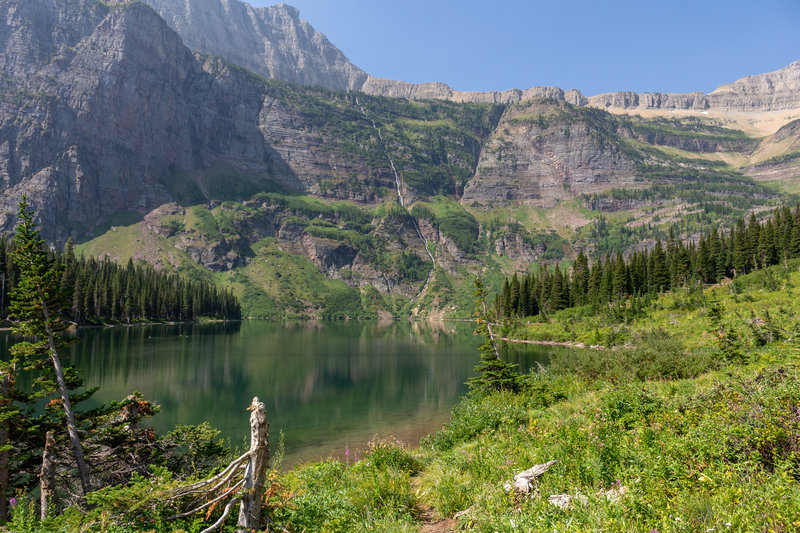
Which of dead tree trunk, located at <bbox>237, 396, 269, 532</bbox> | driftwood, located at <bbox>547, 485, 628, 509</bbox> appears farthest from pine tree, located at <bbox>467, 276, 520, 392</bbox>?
dead tree trunk, located at <bbox>237, 396, 269, 532</bbox>

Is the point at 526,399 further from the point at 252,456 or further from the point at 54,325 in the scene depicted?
the point at 54,325

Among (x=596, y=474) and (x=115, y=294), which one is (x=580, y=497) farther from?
(x=115, y=294)

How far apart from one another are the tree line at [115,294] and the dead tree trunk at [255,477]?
4338 inches

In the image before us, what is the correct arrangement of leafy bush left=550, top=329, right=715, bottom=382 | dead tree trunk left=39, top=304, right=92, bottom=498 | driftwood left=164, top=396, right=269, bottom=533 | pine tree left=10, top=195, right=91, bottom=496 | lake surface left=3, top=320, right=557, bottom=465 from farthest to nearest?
lake surface left=3, top=320, right=557, bottom=465
leafy bush left=550, top=329, right=715, bottom=382
pine tree left=10, top=195, right=91, bottom=496
dead tree trunk left=39, top=304, right=92, bottom=498
driftwood left=164, top=396, right=269, bottom=533

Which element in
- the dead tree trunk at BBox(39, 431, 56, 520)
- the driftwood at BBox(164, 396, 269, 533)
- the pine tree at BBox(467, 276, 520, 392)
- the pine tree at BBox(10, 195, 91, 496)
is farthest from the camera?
the pine tree at BBox(467, 276, 520, 392)

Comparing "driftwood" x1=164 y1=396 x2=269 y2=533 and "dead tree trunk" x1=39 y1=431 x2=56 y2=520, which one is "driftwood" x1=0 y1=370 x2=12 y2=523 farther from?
"driftwood" x1=164 y1=396 x2=269 y2=533

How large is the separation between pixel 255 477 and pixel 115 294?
14293cm

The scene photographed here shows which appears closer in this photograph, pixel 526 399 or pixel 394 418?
pixel 526 399

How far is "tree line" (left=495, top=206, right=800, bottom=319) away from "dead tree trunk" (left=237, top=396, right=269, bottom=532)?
9735cm

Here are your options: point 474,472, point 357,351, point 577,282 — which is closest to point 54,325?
point 474,472

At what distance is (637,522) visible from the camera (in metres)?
5.10

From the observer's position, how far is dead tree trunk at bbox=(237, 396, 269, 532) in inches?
232

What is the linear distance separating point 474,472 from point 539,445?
181cm

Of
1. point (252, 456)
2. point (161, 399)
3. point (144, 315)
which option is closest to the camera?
point (252, 456)
